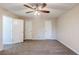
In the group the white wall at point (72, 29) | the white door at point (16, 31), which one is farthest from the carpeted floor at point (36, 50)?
the white door at point (16, 31)

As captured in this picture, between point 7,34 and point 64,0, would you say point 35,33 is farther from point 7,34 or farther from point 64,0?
point 64,0

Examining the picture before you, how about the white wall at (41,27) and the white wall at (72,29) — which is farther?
the white wall at (41,27)

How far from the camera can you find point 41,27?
9156 millimetres

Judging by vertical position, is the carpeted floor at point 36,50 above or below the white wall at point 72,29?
below

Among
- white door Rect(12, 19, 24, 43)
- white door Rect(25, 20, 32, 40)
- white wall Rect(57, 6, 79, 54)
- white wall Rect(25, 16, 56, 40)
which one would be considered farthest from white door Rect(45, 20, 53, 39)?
white wall Rect(57, 6, 79, 54)

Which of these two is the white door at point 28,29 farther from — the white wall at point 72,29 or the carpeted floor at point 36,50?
the white wall at point 72,29

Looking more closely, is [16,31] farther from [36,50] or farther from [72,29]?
[72,29]

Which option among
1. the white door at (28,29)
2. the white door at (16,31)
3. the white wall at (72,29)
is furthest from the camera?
the white door at (28,29)

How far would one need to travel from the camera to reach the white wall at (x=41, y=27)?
909 centimetres

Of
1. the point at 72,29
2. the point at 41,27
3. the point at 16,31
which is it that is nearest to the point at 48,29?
the point at 41,27

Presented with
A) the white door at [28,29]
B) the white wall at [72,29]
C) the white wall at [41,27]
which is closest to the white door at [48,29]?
the white wall at [41,27]

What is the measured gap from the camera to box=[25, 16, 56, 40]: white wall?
29.8 ft

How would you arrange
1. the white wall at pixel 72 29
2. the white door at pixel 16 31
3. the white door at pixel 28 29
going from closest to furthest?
the white wall at pixel 72 29 → the white door at pixel 16 31 → the white door at pixel 28 29
